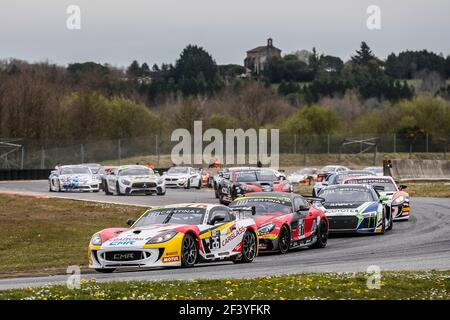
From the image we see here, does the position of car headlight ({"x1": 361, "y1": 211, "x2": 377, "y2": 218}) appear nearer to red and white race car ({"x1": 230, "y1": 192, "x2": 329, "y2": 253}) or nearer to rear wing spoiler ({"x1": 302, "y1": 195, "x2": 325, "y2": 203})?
rear wing spoiler ({"x1": 302, "y1": 195, "x2": 325, "y2": 203})

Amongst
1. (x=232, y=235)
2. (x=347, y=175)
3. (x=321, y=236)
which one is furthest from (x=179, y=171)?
(x=232, y=235)

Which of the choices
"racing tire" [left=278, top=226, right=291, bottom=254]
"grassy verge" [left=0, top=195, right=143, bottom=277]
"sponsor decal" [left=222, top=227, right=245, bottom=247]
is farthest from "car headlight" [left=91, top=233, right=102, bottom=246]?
"racing tire" [left=278, top=226, right=291, bottom=254]

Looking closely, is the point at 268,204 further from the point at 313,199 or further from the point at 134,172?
the point at 134,172

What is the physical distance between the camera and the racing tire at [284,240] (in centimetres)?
2230

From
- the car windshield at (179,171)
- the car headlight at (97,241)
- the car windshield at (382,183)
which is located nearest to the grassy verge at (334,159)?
the car windshield at (179,171)

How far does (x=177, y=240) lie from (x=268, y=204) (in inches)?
206

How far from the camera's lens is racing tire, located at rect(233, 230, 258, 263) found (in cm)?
2028

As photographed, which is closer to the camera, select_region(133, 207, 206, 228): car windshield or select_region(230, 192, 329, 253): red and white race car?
select_region(133, 207, 206, 228): car windshield

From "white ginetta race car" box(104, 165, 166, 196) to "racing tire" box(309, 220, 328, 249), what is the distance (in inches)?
797

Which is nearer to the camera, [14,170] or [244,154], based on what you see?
[14,170]

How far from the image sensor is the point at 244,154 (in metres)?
77.4

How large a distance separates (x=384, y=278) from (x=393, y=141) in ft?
222

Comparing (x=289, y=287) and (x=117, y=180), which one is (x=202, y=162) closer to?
(x=117, y=180)
